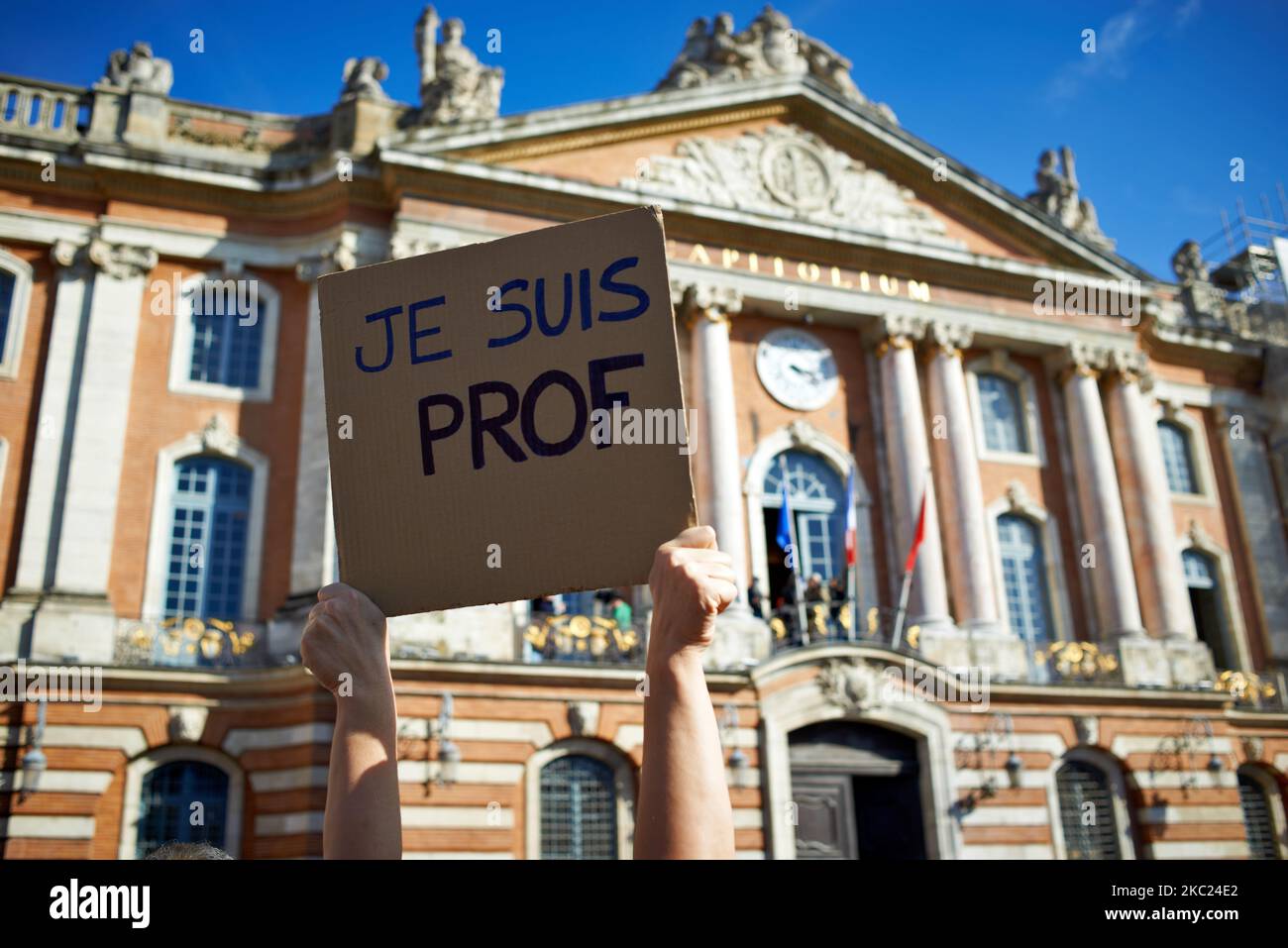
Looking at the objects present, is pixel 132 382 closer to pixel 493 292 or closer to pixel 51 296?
pixel 51 296

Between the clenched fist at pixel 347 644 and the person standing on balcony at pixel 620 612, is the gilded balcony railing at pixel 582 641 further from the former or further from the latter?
the clenched fist at pixel 347 644

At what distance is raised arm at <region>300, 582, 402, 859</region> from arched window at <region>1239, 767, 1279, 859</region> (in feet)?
74.0

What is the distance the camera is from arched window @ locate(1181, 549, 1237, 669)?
2398 cm

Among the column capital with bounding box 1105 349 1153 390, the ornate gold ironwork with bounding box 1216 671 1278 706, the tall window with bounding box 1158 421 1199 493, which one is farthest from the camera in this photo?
the tall window with bounding box 1158 421 1199 493

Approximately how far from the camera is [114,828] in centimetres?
1571

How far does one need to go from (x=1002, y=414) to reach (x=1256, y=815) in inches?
364

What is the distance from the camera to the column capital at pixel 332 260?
1902 cm

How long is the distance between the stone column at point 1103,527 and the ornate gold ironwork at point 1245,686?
2.36 m

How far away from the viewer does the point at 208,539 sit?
59.6 feet

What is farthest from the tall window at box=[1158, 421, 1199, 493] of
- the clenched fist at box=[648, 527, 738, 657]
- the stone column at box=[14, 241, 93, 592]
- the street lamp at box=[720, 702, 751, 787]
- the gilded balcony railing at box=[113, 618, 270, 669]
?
the clenched fist at box=[648, 527, 738, 657]

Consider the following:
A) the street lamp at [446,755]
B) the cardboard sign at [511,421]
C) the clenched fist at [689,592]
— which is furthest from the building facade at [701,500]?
the clenched fist at [689,592]

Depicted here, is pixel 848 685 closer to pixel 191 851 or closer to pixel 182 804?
pixel 182 804

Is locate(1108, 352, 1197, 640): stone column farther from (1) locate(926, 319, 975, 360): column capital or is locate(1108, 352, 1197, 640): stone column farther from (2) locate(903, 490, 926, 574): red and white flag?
(2) locate(903, 490, 926, 574): red and white flag

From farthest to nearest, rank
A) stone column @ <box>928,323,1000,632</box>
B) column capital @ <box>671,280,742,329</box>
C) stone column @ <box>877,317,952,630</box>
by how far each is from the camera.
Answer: column capital @ <box>671,280,742,329</box> < stone column @ <box>928,323,1000,632</box> < stone column @ <box>877,317,952,630</box>
